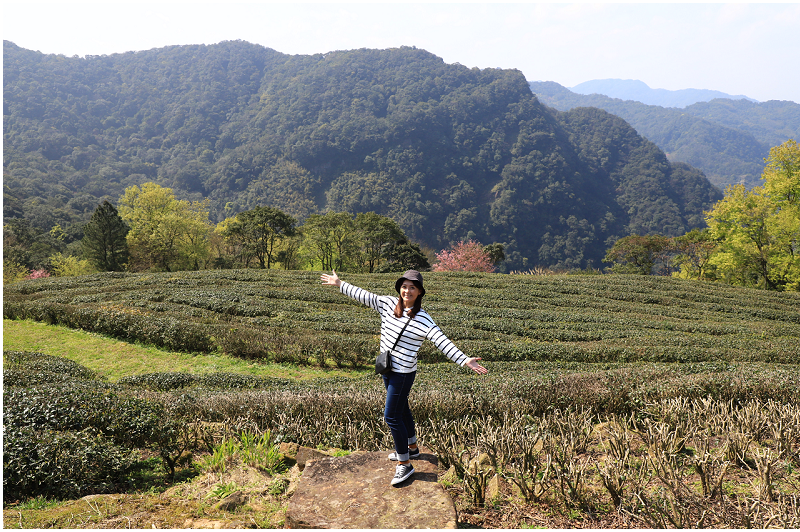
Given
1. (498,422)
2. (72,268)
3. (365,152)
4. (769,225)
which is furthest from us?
(365,152)

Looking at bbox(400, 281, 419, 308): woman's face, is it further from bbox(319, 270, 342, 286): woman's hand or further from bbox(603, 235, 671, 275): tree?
bbox(603, 235, 671, 275): tree

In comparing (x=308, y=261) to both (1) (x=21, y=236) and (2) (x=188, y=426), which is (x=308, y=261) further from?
(2) (x=188, y=426)

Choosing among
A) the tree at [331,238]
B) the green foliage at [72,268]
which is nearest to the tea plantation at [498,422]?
the green foliage at [72,268]

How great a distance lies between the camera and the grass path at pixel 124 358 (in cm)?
1324

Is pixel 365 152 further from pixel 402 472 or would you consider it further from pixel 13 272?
pixel 402 472

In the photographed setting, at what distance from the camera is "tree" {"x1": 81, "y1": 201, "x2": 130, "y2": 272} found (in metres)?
41.8

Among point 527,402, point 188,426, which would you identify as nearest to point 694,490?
point 527,402

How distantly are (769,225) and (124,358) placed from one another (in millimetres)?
43267

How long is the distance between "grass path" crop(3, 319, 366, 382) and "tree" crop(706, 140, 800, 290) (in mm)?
37392

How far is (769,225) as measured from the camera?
108ft

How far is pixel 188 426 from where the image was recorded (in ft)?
19.7

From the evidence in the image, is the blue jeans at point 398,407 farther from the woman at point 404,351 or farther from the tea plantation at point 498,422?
the tea plantation at point 498,422

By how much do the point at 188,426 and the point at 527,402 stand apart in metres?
5.16

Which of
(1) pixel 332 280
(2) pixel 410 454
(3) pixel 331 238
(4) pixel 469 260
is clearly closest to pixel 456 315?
(1) pixel 332 280
